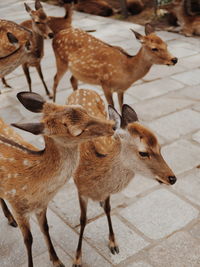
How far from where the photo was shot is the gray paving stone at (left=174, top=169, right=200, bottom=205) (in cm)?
405

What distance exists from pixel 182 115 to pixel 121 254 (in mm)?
2827

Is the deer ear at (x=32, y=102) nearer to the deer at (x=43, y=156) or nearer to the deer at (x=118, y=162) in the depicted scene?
the deer at (x=43, y=156)

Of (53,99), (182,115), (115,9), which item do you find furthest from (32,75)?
(115,9)

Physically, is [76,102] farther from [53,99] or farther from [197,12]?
[197,12]

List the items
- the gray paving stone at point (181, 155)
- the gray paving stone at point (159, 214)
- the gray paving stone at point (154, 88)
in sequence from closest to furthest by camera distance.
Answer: the gray paving stone at point (159, 214), the gray paving stone at point (181, 155), the gray paving stone at point (154, 88)

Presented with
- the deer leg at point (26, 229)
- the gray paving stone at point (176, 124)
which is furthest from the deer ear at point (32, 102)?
the gray paving stone at point (176, 124)

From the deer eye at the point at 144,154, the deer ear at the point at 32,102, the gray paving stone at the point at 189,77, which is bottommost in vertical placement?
the gray paving stone at the point at 189,77

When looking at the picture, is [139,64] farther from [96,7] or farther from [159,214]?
[96,7]

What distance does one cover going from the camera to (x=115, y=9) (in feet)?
38.8

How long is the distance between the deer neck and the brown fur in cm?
650

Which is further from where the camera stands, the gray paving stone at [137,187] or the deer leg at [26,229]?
the gray paving stone at [137,187]

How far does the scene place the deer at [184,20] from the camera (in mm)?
8953

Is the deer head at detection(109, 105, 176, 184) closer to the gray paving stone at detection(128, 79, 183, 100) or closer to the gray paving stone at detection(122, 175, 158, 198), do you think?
the gray paving stone at detection(122, 175, 158, 198)

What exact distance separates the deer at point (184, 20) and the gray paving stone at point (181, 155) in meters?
4.80
